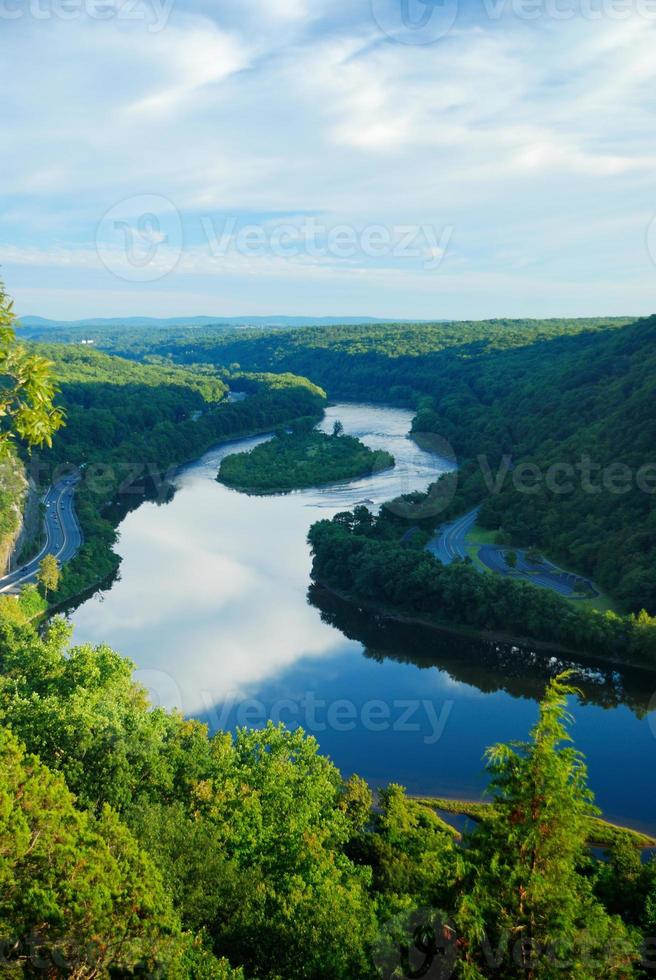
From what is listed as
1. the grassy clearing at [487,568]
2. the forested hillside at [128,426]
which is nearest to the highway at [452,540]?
the grassy clearing at [487,568]

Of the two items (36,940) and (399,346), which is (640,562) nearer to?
(36,940)

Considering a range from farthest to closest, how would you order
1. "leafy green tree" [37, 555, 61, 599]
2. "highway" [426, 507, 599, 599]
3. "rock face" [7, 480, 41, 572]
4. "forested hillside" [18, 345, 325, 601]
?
1. "forested hillside" [18, 345, 325, 601]
2. "rock face" [7, 480, 41, 572]
3. "highway" [426, 507, 599, 599]
4. "leafy green tree" [37, 555, 61, 599]

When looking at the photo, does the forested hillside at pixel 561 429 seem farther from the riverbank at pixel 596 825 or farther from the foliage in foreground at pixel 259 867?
the foliage in foreground at pixel 259 867

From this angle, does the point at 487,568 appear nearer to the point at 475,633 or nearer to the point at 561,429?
the point at 475,633

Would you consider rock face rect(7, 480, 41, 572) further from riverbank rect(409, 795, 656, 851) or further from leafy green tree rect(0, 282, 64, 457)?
leafy green tree rect(0, 282, 64, 457)

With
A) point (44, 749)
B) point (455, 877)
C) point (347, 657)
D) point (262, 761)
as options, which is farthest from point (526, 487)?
point (455, 877)

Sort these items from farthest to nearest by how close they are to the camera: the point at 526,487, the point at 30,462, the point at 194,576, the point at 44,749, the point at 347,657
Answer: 1. the point at 30,462
2. the point at 526,487
3. the point at 194,576
4. the point at 347,657
5. the point at 44,749

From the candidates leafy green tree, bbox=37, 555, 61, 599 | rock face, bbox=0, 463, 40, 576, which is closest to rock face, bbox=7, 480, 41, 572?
rock face, bbox=0, 463, 40, 576
